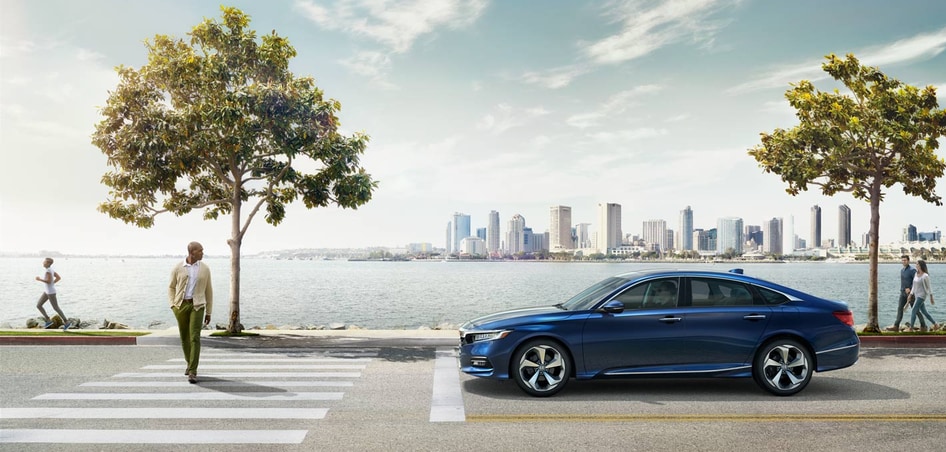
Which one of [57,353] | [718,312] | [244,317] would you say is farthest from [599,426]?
[244,317]

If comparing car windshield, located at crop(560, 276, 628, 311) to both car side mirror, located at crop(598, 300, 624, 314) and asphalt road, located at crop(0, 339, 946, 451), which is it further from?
asphalt road, located at crop(0, 339, 946, 451)

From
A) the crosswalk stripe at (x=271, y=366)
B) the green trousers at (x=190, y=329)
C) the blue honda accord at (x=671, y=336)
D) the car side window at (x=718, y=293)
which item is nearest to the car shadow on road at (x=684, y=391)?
the blue honda accord at (x=671, y=336)

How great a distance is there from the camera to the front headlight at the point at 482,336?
334 inches

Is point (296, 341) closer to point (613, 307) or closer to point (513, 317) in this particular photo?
point (513, 317)

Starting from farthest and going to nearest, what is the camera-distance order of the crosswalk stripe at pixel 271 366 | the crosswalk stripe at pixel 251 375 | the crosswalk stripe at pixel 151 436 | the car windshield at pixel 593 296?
1. the crosswalk stripe at pixel 271 366
2. the crosswalk stripe at pixel 251 375
3. the car windshield at pixel 593 296
4. the crosswalk stripe at pixel 151 436

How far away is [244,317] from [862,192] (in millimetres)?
35629

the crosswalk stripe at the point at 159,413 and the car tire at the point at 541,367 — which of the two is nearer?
the crosswalk stripe at the point at 159,413

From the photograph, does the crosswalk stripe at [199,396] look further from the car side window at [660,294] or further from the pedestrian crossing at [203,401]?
the car side window at [660,294]

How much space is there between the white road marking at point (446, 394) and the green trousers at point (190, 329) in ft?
11.0

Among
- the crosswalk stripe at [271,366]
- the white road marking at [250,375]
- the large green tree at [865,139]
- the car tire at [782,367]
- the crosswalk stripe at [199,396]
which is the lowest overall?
the crosswalk stripe at [271,366]

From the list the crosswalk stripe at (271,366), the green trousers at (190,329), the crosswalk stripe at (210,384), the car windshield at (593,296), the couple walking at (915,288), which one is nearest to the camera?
the car windshield at (593,296)

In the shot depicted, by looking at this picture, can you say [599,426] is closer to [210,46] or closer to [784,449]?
[784,449]

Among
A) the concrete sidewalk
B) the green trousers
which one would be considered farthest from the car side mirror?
the concrete sidewalk

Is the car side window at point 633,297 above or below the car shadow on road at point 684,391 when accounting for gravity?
above
